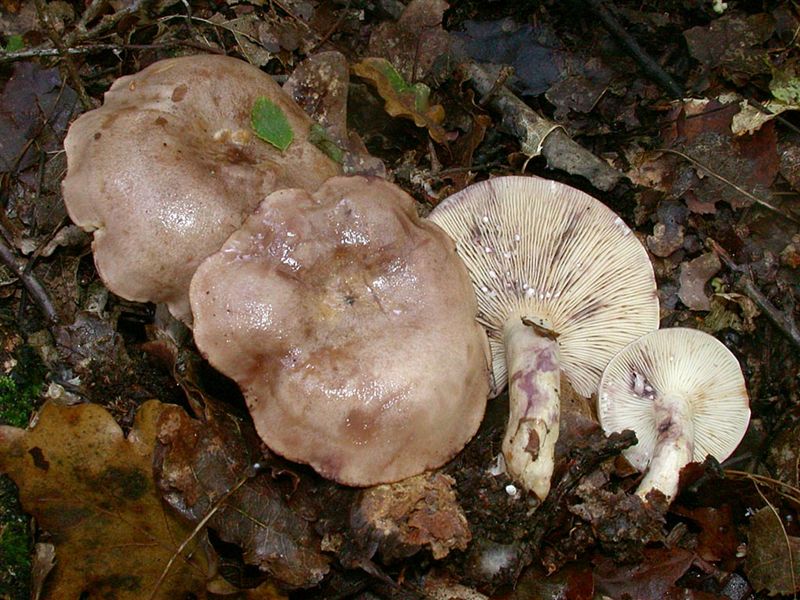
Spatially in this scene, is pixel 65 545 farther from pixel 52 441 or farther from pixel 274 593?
pixel 274 593


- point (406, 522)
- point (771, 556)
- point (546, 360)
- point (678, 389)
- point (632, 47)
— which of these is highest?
point (632, 47)

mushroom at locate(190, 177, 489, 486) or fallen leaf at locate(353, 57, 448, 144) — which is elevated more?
fallen leaf at locate(353, 57, 448, 144)

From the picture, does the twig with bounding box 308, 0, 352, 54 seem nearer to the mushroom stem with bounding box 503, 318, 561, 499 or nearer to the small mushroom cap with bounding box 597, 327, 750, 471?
the mushroom stem with bounding box 503, 318, 561, 499

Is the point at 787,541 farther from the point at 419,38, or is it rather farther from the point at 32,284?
the point at 32,284

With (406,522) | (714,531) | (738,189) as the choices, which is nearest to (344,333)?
(406,522)

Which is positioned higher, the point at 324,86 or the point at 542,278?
the point at 324,86

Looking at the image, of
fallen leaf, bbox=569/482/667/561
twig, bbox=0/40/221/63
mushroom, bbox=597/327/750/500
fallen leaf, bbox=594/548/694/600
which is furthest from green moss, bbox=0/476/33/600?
mushroom, bbox=597/327/750/500
